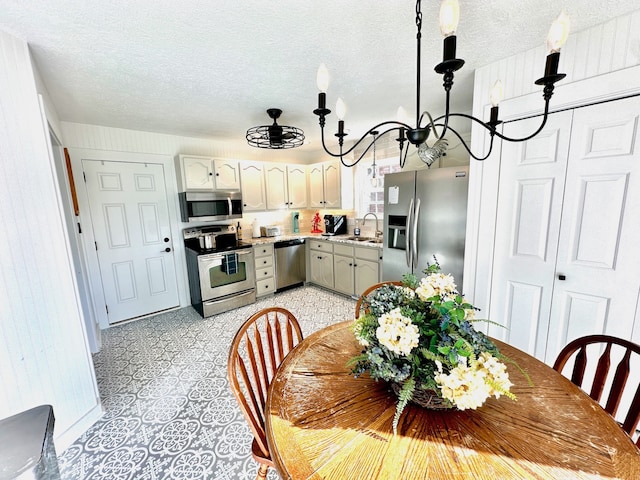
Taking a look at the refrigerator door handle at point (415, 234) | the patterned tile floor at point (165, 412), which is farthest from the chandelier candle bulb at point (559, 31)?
the patterned tile floor at point (165, 412)

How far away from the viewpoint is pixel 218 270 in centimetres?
353

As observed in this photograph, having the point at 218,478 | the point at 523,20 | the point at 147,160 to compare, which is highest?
the point at 523,20

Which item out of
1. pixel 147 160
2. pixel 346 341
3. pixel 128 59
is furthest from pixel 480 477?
pixel 147 160

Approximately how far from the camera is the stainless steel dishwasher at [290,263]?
4179 mm

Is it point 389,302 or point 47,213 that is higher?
point 47,213

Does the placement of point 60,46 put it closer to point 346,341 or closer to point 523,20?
point 346,341

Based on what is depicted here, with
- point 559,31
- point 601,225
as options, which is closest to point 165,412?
point 559,31

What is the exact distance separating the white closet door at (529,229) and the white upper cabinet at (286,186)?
311 centimetres

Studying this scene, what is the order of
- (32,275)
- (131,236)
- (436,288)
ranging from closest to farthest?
(436,288)
(32,275)
(131,236)

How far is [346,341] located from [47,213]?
6.12 feet

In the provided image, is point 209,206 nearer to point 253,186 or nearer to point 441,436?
point 253,186

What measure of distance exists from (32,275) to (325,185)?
3520 mm

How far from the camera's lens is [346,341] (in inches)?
56.1

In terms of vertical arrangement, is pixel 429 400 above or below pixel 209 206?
below
